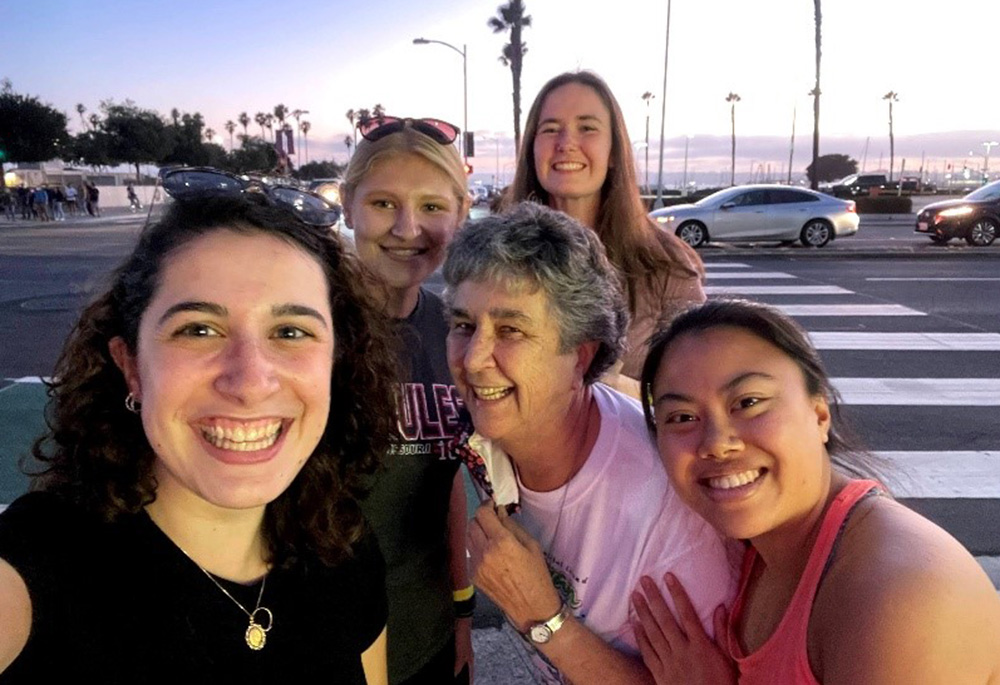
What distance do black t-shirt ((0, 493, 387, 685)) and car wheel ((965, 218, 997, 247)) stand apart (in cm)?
1991

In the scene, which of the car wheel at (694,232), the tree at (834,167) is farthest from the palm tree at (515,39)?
the tree at (834,167)

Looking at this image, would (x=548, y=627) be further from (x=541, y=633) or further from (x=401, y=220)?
(x=401, y=220)

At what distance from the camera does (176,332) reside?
148 centimetres

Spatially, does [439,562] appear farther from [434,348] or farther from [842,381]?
[842,381]

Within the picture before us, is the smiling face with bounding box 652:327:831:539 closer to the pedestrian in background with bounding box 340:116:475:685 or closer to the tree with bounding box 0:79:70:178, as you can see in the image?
the pedestrian in background with bounding box 340:116:475:685

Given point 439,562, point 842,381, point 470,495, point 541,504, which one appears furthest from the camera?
point 842,381

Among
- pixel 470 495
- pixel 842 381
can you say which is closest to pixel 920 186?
pixel 842 381

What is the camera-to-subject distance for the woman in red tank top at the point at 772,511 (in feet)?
4.43

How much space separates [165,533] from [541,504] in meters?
0.86

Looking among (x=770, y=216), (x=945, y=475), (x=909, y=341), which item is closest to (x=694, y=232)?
(x=770, y=216)

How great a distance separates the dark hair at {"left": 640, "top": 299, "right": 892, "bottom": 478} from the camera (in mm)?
1683

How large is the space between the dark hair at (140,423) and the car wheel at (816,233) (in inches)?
699

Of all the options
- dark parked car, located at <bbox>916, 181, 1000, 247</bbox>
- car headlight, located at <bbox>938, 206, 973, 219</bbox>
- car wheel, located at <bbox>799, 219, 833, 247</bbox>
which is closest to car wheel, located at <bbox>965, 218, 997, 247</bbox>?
dark parked car, located at <bbox>916, 181, 1000, 247</bbox>

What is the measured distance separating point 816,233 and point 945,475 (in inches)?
555
